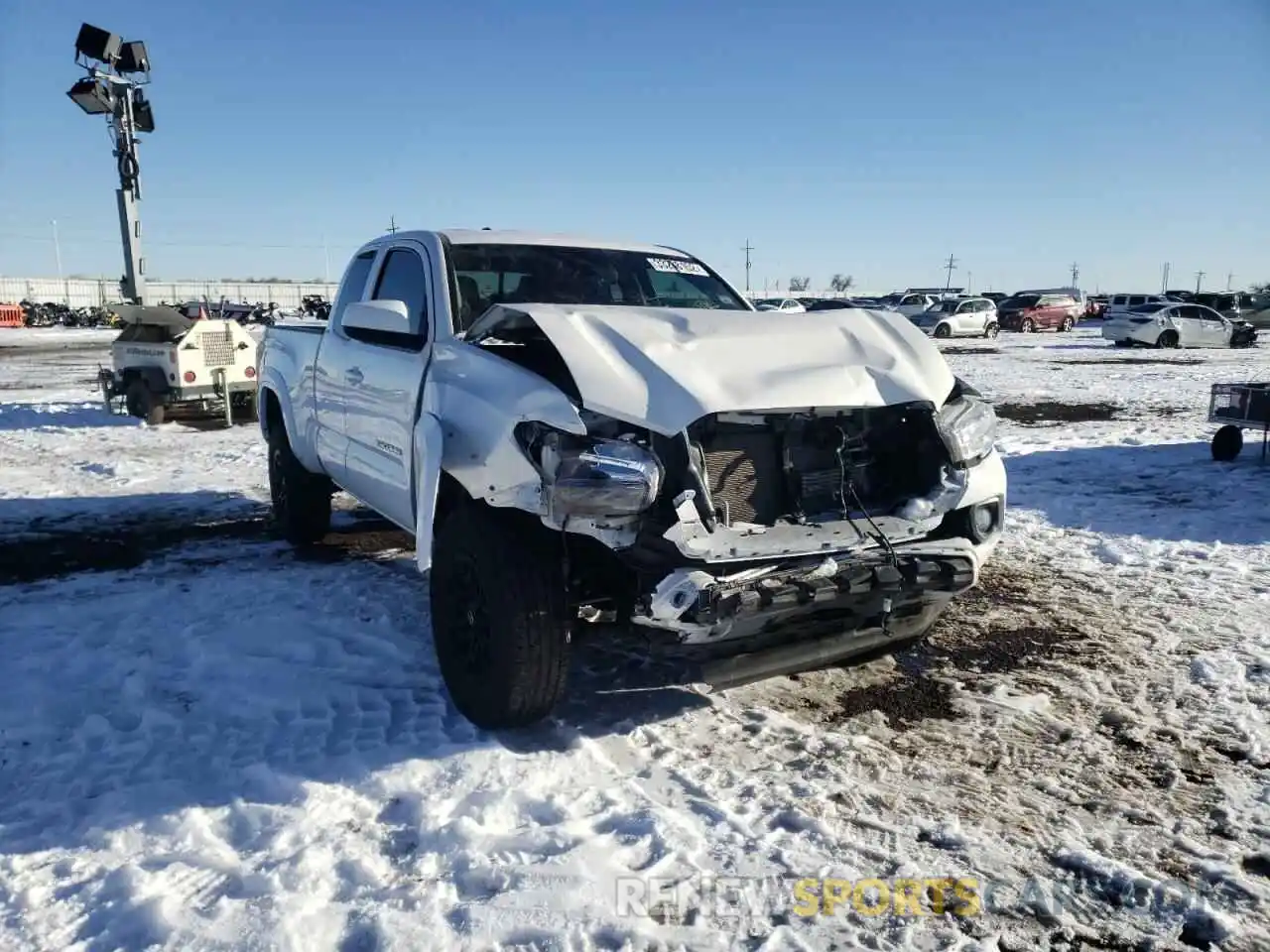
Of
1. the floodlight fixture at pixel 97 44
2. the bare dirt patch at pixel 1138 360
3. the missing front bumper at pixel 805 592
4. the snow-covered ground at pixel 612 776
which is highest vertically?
the floodlight fixture at pixel 97 44

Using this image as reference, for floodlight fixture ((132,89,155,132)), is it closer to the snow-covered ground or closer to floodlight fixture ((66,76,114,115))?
floodlight fixture ((66,76,114,115))

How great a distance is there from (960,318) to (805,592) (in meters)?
35.6

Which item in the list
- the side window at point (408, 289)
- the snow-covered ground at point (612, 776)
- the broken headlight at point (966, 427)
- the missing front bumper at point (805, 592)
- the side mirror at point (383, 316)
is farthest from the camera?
the side window at point (408, 289)

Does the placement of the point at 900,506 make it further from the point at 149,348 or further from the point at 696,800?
the point at 149,348

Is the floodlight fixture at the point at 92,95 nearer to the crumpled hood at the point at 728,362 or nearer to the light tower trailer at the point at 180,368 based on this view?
the light tower trailer at the point at 180,368

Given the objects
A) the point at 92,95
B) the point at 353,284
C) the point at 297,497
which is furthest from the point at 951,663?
the point at 92,95

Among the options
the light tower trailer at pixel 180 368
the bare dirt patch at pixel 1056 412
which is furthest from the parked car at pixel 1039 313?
the light tower trailer at pixel 180 368

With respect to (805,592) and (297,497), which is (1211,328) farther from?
(805,592)

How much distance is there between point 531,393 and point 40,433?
36.0 ft

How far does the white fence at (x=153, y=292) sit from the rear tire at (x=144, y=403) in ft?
181

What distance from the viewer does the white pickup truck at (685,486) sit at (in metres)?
2.94

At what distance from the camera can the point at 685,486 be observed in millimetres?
3008

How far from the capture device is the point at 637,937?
2316 millimetres

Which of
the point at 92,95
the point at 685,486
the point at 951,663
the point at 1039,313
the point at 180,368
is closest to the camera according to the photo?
the point at 685,486
